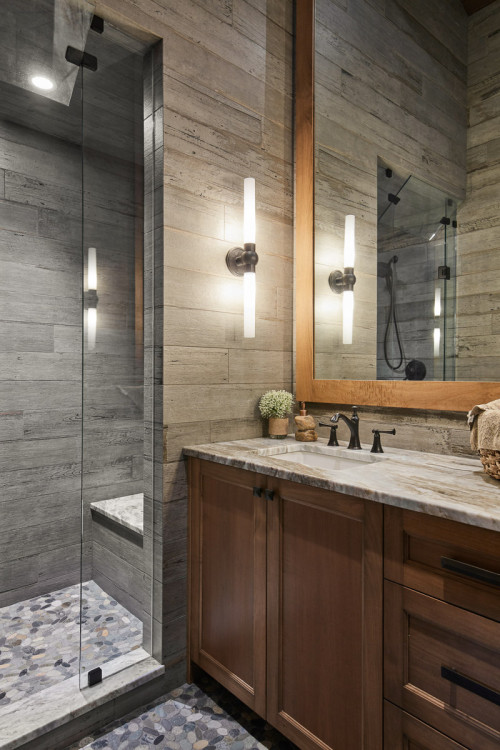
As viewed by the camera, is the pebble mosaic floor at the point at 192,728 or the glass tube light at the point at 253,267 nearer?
the pebble mosaic floor at the point at 192,728

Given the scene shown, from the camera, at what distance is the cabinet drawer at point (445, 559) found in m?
0.93

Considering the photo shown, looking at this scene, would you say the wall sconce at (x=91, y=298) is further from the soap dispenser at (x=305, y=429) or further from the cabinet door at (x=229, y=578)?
the soap dispenser at (x=305, y=429)

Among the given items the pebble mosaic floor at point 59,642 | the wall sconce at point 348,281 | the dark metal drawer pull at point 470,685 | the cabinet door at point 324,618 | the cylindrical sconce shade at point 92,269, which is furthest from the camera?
the wall sconce at point 348,281

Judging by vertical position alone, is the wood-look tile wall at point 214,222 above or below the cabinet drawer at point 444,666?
above

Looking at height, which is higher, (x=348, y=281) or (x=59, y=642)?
(x=348, y=281)

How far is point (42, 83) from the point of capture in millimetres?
1978

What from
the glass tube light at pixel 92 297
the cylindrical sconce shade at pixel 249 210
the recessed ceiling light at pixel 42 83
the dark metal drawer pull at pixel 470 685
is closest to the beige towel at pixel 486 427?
the dark metal drawer pull at pixel 470 685

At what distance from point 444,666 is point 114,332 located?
4.80 ft

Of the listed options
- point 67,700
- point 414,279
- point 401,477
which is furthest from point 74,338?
point 401,477

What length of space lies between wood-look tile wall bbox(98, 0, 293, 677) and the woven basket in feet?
3.31

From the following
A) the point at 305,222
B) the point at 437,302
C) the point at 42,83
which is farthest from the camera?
the point at 305,222

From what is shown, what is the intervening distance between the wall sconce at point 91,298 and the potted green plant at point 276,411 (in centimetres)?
77

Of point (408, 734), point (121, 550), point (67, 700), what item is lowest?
point (67, 700)

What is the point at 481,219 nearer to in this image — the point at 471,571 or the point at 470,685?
the point at 471,571
